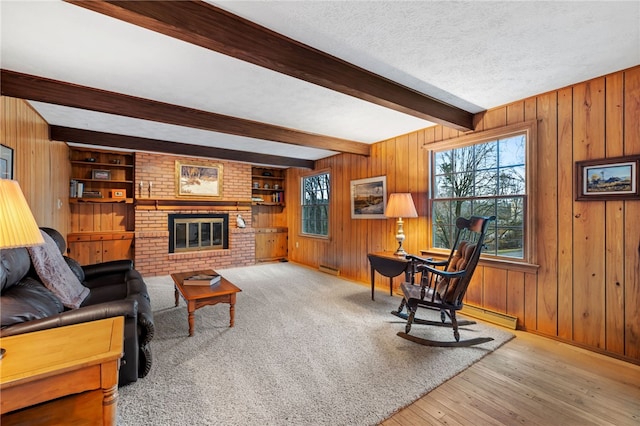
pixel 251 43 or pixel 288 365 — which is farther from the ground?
pixel 251 43

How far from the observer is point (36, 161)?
3.10 m

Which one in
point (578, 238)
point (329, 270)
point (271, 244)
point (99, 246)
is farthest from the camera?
point (271, 244)

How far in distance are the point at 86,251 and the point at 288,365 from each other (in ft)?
14.9

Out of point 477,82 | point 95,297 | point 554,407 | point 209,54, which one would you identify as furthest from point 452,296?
point 95,297

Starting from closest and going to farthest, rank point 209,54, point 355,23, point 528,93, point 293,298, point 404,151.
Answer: point 355,23
point 209,54
point 528,93
point 293,298
point 404,151

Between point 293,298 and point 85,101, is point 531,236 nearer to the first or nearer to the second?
point 293,298

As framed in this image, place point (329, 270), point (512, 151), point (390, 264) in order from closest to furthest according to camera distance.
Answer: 1. point (512, 151)
2. point (390, 264)
3. point (329, 270)

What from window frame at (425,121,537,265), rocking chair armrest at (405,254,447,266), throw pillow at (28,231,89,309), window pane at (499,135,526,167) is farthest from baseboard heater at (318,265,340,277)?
throw pillow at (28,231,89,309)

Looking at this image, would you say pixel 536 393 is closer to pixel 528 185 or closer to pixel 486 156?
pixel 528 185

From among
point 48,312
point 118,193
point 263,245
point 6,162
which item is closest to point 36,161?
point 6,162

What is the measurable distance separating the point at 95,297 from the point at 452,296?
309cm

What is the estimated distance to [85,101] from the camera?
8.05ft

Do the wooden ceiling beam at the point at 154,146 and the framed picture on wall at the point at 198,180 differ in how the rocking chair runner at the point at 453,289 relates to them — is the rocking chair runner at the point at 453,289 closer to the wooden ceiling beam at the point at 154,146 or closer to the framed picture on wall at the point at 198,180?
the wooden ceiling beam at the point at 154,146

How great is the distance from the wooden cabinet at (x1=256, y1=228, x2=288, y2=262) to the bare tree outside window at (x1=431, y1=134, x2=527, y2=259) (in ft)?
13.0
